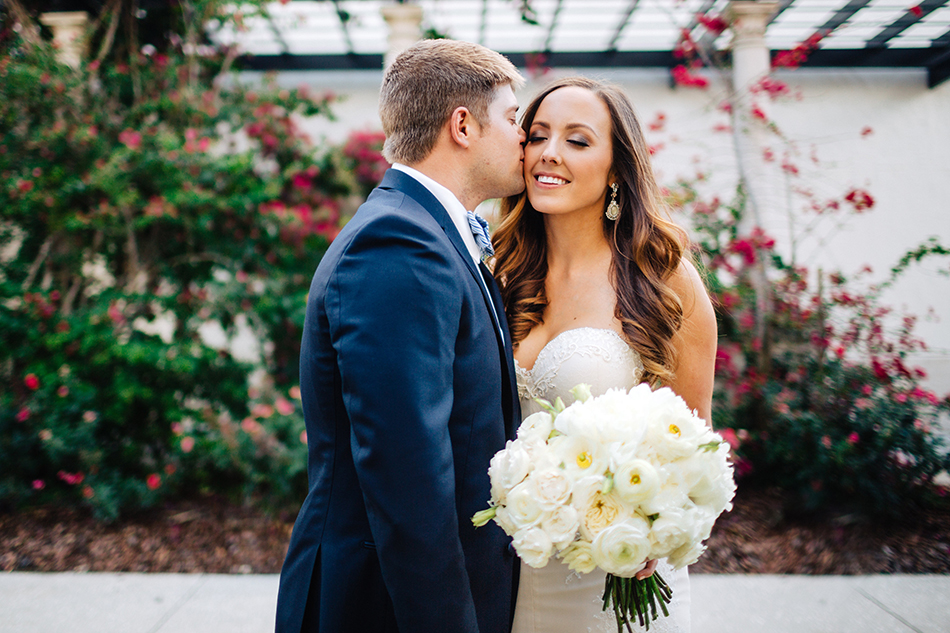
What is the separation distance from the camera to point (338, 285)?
1293 mm

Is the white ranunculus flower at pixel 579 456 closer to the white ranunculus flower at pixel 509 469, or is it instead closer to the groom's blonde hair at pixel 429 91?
the white ranunculus flower at pixel 509 469

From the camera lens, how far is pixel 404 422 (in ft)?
3.91

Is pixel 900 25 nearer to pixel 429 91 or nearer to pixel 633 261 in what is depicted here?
pixel 633 261

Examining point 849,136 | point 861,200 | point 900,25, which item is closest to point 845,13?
point 900,25

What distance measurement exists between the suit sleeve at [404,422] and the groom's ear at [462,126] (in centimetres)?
59

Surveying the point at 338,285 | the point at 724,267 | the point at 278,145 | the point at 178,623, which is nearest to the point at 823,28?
the point at 724,267

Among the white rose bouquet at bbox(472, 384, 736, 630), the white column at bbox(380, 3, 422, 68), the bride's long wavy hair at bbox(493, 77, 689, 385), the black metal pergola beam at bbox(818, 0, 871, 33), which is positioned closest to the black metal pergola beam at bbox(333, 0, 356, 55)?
the white column at bbox(380, 3, 422, 68)

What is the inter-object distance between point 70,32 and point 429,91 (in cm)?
616

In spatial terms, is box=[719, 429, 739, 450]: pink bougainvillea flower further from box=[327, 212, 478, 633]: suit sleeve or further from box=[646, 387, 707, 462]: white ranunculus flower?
box=[327, 212, 478, 633]: suit sleeve

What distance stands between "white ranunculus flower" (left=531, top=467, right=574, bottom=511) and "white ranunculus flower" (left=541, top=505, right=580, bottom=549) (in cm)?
2

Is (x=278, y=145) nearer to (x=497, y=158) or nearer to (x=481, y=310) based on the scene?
(x=497, y=158)

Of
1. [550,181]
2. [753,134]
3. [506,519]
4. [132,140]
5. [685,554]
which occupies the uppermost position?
[132,140]

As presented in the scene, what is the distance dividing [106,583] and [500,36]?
789 centimetres

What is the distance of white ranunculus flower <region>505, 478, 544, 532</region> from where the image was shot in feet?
4.01
